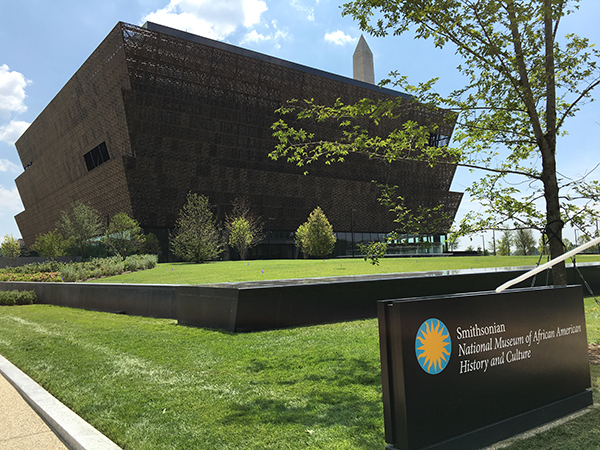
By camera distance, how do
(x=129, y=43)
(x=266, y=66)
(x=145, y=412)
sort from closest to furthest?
1. (x=145, y=412)
2. (x=129, y=43)
3. (x=266, y=66)

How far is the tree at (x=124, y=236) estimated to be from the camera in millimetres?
47188

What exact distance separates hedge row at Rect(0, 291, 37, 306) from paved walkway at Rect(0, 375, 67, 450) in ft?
56.4

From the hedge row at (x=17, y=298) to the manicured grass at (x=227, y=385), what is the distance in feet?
38.6

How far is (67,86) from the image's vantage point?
61312mm

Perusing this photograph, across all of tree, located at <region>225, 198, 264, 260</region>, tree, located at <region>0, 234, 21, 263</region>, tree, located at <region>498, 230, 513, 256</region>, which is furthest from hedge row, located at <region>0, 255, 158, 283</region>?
tree, located at <region>498, 230, 513, 256</region>

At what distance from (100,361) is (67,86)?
66197 mm

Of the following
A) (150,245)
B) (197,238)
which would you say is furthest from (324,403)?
(150,245)

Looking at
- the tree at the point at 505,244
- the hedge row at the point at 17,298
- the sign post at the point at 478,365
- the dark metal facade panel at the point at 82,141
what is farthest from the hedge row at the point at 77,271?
the tree at the point at 505,244

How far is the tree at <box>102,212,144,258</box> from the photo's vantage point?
47.2 m

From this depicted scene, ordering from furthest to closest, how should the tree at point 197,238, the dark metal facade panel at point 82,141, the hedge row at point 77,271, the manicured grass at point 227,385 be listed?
the dark metal facade panel at point 82,141, the tree at point 197,238, the hedge row at point 77,271, the manicured grass at point 227,385

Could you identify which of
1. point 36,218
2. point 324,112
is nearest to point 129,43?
point 324,112

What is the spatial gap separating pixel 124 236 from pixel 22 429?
154 feet

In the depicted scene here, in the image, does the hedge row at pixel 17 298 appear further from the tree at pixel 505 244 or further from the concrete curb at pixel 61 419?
the tree at pixel 505 244

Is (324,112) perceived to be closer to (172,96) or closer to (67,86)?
(172,96)
